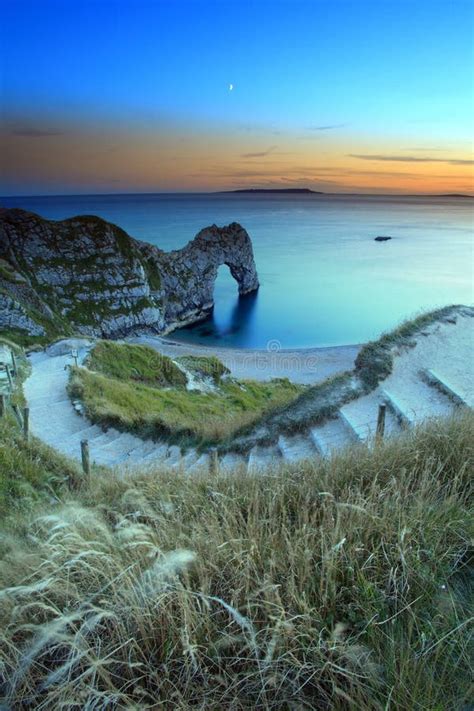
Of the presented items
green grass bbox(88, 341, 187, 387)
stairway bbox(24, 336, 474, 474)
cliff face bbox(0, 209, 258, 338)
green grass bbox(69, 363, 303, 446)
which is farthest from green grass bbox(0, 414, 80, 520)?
cliff face bbox(0, 209, 258, 338)

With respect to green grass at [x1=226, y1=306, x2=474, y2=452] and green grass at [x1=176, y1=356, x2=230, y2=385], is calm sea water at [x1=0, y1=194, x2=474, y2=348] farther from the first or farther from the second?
green grass at [x1=226, y1=306, x2=474, y2=452]

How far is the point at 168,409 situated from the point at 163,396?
7.03 feet

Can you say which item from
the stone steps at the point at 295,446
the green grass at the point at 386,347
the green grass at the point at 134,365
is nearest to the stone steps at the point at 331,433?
the stone steps at the point at 295,446

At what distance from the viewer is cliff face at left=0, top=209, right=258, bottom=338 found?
58531mm

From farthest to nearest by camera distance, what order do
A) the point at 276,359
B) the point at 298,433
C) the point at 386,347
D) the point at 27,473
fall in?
the point at 276,359
the point at 386,347
the point at 298,433
the point at 27,473

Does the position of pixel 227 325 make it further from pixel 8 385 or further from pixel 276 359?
pixel 8 385

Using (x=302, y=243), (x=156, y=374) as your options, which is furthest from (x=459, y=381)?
(x=302, y=243)

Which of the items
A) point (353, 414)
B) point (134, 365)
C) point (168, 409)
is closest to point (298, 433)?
point (353, 414)

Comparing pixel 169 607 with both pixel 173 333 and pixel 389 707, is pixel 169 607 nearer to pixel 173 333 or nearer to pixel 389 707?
pixel 389 707

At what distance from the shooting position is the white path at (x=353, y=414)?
9383 mm

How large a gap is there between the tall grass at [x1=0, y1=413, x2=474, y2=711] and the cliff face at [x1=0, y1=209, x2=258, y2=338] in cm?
4975

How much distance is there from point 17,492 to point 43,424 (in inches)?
336

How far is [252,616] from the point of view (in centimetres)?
225

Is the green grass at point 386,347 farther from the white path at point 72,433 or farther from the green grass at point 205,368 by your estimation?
the green grass at point 205,368
